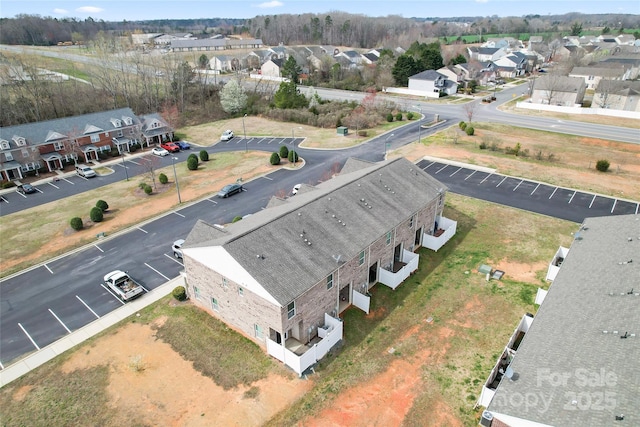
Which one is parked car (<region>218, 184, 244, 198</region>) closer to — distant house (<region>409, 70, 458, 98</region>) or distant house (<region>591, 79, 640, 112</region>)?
distant house (<region>409, 70, 458, 98</region>)

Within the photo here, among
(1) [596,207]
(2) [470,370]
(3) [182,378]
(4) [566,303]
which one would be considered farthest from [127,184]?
(1) [596,207]

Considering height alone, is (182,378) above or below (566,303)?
below

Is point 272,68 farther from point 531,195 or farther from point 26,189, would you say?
point 531,195

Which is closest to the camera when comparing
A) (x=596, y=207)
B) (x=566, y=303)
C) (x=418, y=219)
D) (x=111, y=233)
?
(x=566, y=303)

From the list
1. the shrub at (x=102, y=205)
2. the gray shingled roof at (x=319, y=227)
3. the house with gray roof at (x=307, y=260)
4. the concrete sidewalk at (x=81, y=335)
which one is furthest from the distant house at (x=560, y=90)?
the concrete sidewalk at (x=81, y=335)

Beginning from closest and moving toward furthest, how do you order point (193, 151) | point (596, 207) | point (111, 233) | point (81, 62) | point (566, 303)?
point (566, 303) → point (111, 233) → point (596, 207) → point (193, 151) → point (81, 62)

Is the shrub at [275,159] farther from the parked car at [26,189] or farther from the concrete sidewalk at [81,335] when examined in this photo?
the parked car at [26,189]

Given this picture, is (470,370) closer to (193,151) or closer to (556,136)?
(193,151)
